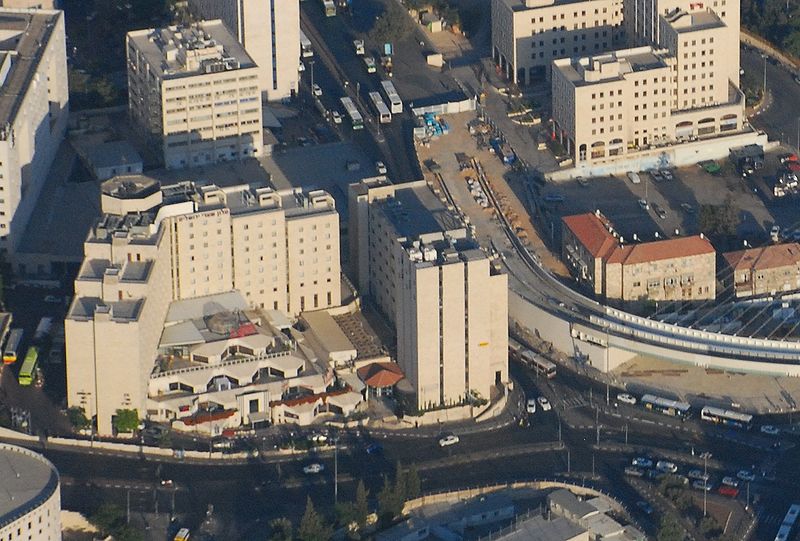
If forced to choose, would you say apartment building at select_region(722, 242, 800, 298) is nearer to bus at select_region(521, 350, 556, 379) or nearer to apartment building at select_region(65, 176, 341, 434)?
bus at select_region(521, 350, 556, 379)

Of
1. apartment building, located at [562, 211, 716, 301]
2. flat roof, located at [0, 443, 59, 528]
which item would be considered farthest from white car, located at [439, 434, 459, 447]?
flat roof, located at [0, 443, 59, 528]

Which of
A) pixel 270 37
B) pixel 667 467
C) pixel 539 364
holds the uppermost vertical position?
pixel 270 37

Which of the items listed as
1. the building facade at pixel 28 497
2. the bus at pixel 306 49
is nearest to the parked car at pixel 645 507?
the building facade at pixel 28 497

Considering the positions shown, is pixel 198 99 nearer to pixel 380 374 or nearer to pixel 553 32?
pixel 553 32

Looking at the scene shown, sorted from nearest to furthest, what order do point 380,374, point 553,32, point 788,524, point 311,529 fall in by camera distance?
point 311,529 < point 788,524 < point 380,374 < point 553,32

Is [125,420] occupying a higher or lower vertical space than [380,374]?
lower

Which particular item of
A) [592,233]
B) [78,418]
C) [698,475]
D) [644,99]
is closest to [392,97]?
[644,99]

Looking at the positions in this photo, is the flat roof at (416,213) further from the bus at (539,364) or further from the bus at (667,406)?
the bus at (667,406)
